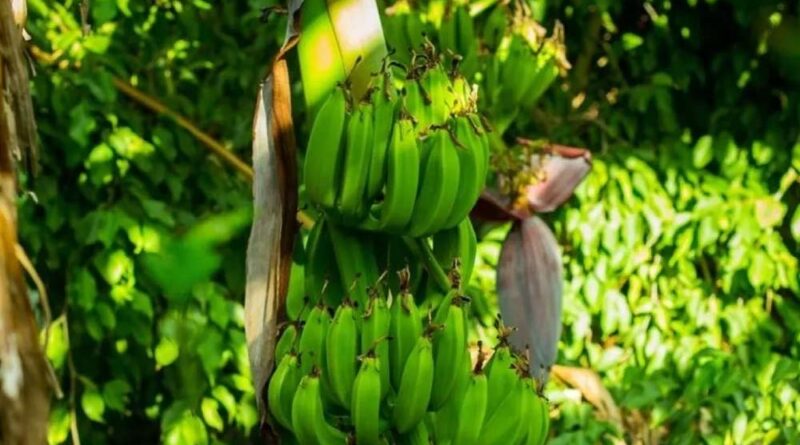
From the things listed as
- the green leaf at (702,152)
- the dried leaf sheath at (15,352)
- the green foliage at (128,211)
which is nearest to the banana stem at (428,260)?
the dried leaf sheath at (15,352)

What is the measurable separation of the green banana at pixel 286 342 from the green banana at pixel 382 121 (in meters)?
0.16

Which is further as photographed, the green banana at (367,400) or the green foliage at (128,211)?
the green foliage at (128,211)

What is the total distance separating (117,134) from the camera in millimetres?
2342

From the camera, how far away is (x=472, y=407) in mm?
1344

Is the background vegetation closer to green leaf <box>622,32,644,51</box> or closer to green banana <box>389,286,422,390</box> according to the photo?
green leaf <box>622,32,644,51</box>

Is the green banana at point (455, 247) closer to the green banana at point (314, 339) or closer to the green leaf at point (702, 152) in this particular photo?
the green banana at point (314, 339)

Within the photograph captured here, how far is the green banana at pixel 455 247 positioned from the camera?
1393 millimetres

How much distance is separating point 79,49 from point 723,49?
1.24 m

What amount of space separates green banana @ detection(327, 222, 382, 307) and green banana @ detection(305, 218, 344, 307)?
0.07 feet

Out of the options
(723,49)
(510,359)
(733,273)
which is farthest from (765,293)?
(510,359)

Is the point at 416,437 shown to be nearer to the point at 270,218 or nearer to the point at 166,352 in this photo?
the point at 270,218

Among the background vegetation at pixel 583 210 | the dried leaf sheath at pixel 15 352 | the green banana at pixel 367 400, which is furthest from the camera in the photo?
the background vegetation at pixel 583 210

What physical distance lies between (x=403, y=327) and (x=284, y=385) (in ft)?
0.40

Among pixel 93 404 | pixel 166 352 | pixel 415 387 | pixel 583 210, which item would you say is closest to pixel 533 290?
pixel 583 210
